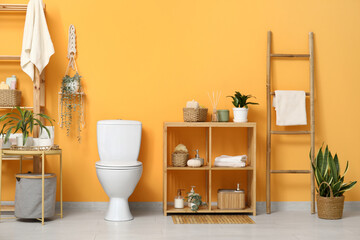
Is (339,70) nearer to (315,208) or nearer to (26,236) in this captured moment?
(315,208)

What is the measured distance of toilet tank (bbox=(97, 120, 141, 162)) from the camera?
12.3ft

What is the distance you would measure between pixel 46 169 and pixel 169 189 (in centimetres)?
112

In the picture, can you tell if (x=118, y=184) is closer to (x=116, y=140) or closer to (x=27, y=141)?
(x=116, y=140)

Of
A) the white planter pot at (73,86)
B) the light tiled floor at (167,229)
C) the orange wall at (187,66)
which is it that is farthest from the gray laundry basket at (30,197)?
the white planter pot at (73,86)

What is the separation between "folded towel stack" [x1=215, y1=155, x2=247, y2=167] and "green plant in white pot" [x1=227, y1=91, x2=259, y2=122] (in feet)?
1.07

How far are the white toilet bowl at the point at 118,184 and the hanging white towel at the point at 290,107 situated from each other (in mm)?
1340

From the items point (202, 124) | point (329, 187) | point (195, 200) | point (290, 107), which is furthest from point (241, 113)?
point (329, 187)

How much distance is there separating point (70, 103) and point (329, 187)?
234cm

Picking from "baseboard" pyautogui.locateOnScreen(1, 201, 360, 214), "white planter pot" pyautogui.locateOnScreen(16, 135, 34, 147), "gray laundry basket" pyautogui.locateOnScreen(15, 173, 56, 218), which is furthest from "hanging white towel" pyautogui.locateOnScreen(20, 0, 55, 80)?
"baseboard" pyautogui.locateOnScreen(1, 201, 360, 214)

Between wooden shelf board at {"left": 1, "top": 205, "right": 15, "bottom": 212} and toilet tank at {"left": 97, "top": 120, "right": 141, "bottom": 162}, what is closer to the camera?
wooden shelf board at {"left": 1, "top": 205, "right": 15, "bottom": 212}

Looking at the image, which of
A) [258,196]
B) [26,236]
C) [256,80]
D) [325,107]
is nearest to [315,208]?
[258,196]

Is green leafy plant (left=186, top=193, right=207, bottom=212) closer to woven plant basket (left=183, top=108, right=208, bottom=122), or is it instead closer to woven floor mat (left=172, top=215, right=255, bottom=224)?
woven floor mat (left=172, top=215, right=255, bottom=224)

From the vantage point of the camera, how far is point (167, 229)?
323 cm

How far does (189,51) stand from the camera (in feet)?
13.1
